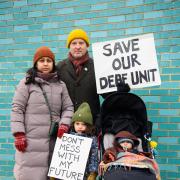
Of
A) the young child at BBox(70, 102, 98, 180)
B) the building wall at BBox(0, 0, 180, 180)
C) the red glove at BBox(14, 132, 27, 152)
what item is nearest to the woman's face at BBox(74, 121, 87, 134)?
the young child at BBox(70, 102, 98, 180)

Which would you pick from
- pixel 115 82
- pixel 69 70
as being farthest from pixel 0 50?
pixel 115 82

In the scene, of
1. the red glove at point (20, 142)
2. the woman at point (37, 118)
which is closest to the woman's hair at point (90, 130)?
the woman at point (37, 118)

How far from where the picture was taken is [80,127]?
12.0ft

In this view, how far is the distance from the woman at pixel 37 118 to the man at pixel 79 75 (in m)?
0.18

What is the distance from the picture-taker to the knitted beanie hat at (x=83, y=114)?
3.61 metres

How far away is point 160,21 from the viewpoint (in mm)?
4637

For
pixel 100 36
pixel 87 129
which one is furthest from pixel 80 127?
pixel 100 36

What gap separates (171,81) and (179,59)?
291 mm

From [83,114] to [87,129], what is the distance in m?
0.21

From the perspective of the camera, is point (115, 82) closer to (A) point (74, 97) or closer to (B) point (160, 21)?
(A) point (74, 97)

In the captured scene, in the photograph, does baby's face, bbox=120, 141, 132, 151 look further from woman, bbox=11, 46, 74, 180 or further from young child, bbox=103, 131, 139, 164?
woman, bbox=11, 46, 74, 180

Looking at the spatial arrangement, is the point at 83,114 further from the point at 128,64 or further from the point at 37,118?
the point at 128,64

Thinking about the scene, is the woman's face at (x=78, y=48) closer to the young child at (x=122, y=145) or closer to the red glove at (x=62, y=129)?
the red glove at (x=62, y=129)

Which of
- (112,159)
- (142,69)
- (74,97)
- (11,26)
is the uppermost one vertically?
(11,26)
